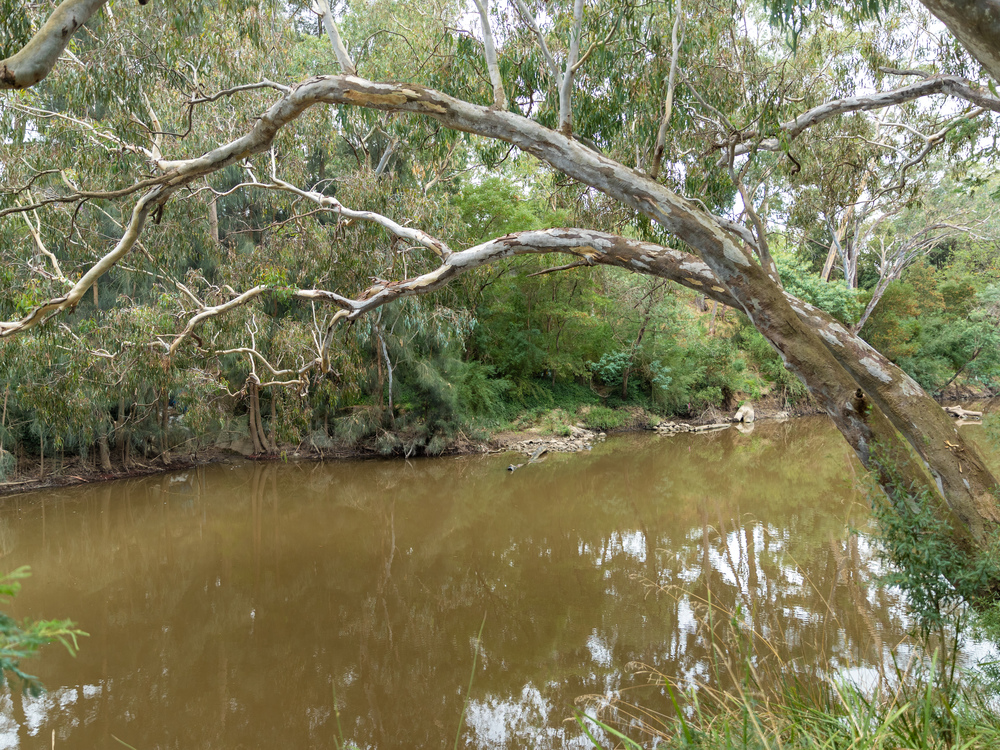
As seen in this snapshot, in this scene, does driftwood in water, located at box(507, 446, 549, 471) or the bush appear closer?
driftwood in water, located at box(507, 446, 549, 471)

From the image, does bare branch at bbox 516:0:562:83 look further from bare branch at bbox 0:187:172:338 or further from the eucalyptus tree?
bare branch at bbox 0:187:172:338

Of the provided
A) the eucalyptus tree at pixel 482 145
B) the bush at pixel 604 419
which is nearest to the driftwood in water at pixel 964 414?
the bush at pixel 604 419

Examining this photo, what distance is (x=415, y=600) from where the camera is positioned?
4484 millimetres

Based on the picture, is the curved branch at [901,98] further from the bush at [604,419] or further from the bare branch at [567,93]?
the bush at [604,419]

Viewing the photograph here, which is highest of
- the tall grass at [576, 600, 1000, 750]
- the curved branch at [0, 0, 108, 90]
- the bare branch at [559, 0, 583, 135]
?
the bare branch at [559, 0, 583, 135]

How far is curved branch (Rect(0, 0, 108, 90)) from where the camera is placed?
166cm

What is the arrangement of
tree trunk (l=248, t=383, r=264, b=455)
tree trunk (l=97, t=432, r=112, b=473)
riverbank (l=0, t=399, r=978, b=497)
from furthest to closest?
tree trunk (l=248, t=383, r=264, b=455) < tree trunk (l=97, t=432, r=112, b=473) < riverbank (l=0, t=399, r=978, b=497)

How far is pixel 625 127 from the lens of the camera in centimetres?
498

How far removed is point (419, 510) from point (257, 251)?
3937mm

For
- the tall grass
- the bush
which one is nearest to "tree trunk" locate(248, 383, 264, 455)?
the bush

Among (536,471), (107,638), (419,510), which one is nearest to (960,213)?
(536,471)

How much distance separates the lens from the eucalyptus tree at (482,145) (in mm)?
2518

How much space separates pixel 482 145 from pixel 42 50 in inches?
176

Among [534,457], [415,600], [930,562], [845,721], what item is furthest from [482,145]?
[534,457]
